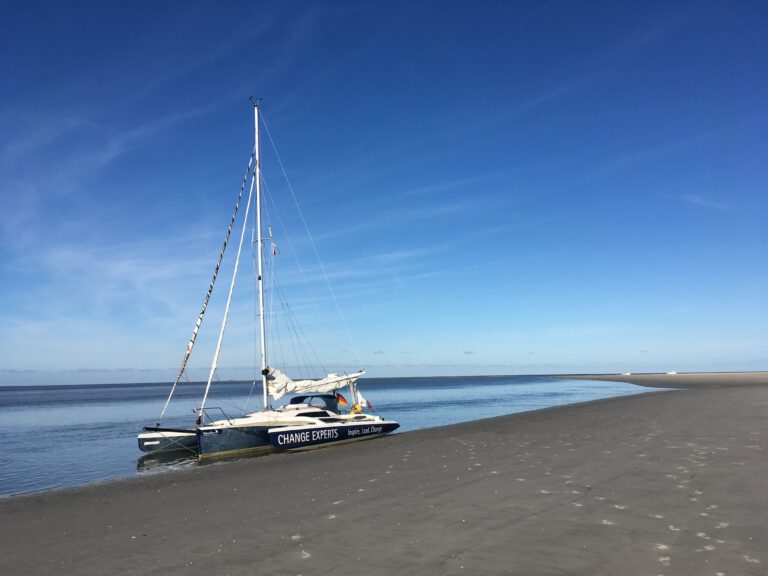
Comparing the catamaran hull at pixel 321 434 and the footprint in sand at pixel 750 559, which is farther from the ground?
the footprint in sand at pixel 750 559

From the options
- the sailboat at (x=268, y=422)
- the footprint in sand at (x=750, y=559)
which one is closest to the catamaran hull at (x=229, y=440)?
the sailboat at (x=268, y=422)

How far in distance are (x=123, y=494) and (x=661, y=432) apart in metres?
20.2

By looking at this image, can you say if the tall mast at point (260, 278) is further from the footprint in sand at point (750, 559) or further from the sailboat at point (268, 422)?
the footprint in sand at point (750, 559)

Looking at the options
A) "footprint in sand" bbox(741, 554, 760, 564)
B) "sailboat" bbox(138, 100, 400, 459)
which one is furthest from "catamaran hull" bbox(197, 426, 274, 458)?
"footprint in sand" bbox(741, 554, 760, 564)

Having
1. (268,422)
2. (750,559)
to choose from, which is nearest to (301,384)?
(268,422)

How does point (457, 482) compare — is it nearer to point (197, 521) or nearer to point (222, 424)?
point (197, 521)

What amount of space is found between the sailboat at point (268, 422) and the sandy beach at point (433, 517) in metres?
4.96

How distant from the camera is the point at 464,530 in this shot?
8984 millimetres

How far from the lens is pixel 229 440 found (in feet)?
78.3

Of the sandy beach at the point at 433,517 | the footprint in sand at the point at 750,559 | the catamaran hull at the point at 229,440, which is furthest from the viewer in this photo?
the catamaran hull at the point at 229,440

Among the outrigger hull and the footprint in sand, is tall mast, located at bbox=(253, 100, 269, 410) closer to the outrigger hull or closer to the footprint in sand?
the outrigger hull

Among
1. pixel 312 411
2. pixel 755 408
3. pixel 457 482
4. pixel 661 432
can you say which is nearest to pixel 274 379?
pixel 312 411

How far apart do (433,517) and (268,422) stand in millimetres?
16850

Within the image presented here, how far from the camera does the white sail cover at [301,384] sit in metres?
28.3
